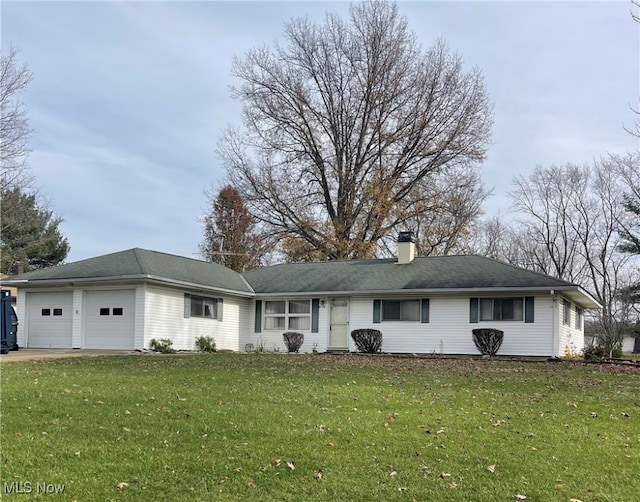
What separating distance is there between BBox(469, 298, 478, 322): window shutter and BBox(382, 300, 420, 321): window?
1.88 meters

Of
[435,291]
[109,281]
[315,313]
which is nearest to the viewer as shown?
[109,281]

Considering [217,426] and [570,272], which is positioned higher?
[570,272]

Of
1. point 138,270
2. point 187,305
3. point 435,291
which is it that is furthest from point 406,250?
point 138,270

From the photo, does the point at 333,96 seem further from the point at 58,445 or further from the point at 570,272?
the point at 58,445

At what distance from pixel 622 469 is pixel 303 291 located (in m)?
18.8

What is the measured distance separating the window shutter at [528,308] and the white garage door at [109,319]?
13.1m

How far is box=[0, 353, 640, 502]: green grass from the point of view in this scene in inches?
202

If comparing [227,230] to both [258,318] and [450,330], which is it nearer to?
[258,318]

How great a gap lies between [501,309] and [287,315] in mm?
8345

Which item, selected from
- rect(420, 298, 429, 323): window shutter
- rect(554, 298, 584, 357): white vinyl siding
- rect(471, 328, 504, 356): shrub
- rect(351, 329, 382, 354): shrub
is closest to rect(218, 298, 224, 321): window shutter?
rect(351, 329, 382, 354): shrub

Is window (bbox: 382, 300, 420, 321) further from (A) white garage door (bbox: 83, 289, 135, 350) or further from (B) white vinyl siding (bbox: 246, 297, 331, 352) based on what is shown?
(A) white garage door (bbox: 83, 289, 135, 350)

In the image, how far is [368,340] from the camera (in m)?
22.7

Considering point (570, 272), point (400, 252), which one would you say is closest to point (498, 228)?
point (570, 272)

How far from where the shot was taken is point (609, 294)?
42812mm
